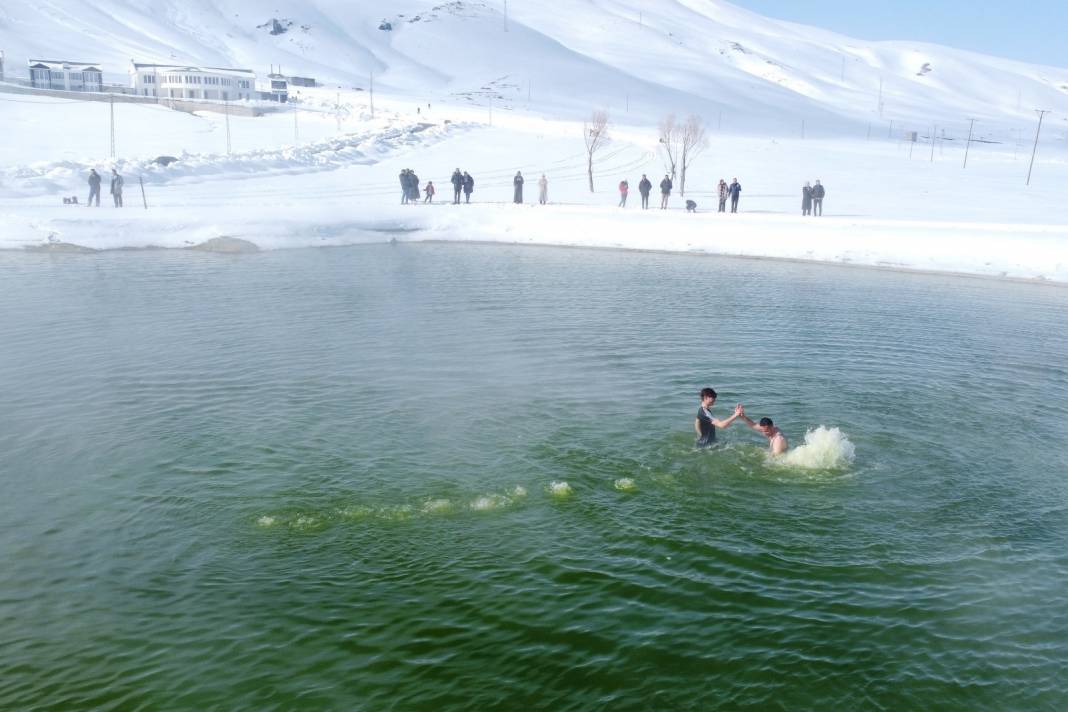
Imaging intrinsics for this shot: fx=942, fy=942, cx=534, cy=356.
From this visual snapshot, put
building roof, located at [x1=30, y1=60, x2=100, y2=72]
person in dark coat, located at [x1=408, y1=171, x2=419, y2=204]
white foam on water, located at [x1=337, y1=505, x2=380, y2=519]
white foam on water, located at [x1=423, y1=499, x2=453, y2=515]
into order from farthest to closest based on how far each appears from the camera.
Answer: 1. building roof, located at [x1=30, y1=60, x2=100, y2=72]
2. person in dark coat, located at [x1=408, y1=171, x2=419, y2=204]
3. white foam on water, located at [x1=423, y1=499, x2=453, y2=515]
4. white foam on water, located at [x1=337, y1=505, x2=380, y2=519]

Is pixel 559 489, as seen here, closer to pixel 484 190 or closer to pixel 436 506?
pixel 436 506

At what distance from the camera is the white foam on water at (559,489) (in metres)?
15.3

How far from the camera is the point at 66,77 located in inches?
5408

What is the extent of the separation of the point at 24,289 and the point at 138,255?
9106mm

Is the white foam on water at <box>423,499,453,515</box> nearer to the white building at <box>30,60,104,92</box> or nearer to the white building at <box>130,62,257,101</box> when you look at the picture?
the white building at <box>30,60,104,92</box>

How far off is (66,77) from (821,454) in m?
148

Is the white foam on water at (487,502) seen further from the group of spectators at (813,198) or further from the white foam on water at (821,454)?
the group of spectators at (813,198)

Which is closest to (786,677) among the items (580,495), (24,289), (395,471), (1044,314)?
(580,495)

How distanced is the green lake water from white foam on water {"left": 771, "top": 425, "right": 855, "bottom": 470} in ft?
0.18

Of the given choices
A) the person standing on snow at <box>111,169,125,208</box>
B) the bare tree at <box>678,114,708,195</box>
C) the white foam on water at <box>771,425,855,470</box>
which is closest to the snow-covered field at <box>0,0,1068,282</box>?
the bare tree at <box>678,114,708,195</box>

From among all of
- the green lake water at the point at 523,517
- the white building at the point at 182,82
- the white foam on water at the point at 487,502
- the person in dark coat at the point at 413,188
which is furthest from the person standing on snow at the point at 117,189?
the white building at the point at 182,82

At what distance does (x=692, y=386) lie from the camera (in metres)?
21.1

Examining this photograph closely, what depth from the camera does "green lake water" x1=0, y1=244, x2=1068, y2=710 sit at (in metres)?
10.8

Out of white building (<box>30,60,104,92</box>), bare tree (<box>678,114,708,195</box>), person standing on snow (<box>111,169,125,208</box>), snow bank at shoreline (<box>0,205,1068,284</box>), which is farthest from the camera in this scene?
white building (<box>30,60,104,92</box>)
